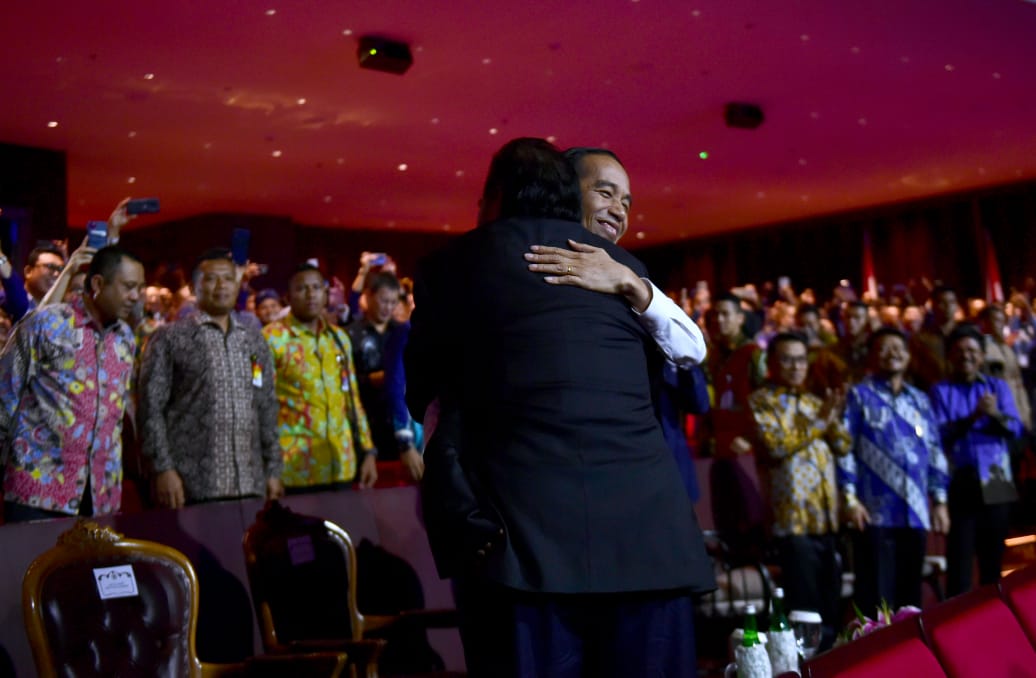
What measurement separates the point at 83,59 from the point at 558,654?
20.1 ft

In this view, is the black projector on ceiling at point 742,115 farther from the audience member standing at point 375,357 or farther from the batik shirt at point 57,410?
the batik shirt at point 57,410

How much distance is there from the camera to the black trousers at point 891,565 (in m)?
4.14

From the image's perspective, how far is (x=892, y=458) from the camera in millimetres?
4141

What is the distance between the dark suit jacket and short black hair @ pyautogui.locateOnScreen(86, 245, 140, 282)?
211cm

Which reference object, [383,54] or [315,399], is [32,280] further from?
[383,54]

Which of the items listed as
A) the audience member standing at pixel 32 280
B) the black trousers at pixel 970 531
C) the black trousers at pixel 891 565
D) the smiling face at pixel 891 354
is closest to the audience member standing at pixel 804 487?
the black trousers at pixel 891 565

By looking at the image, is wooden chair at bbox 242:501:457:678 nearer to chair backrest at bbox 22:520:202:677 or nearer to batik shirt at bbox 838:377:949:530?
chair backrest at bbox 22:520:202:677

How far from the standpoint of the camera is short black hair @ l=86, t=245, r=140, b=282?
326cm

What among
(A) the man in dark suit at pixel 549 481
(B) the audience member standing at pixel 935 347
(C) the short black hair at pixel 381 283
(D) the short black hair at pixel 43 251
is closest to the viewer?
(A) the man in dark suit at pixel 549 481

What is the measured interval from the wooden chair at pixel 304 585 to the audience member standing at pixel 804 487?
1645 millimetres

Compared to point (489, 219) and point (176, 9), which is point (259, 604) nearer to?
point (489, 219)

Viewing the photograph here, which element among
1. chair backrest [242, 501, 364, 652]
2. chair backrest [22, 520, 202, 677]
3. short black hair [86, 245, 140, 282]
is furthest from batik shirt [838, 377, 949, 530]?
short black hair [86, 245, 140, 282]

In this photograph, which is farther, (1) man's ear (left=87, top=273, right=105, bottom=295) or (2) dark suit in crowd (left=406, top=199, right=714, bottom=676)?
(1) man's ear (left=87, top=273, right=105, bottom=295)

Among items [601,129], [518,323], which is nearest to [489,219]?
[518,323]
